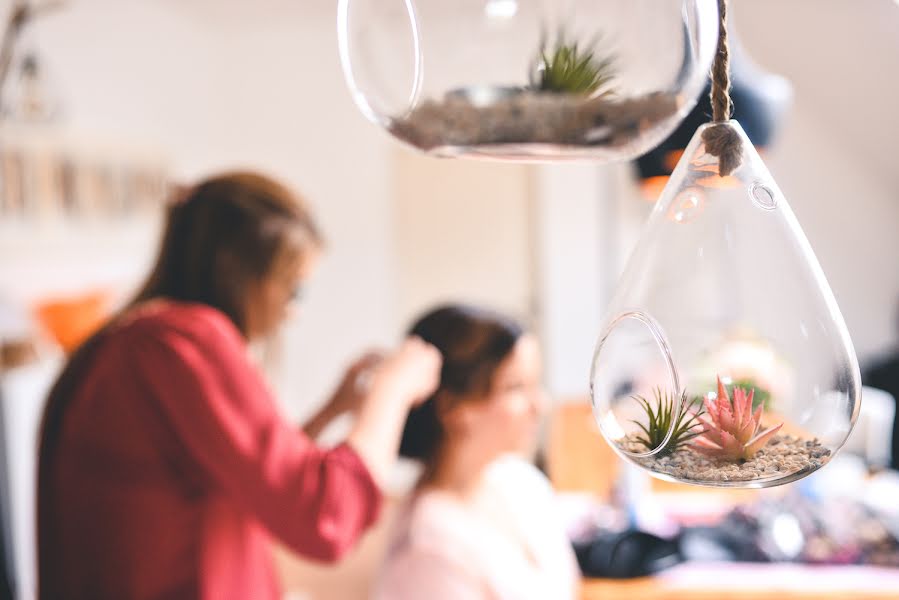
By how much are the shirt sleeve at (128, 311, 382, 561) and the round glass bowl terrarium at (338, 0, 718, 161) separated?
0.60 meters

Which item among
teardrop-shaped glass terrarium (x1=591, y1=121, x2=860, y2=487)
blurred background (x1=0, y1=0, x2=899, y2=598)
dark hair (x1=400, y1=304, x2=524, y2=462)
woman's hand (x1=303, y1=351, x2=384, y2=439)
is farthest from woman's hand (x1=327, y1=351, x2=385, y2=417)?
blurred background (x1=0, y1=0, x2=899, y2=598)

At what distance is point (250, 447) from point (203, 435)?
0.06 meters

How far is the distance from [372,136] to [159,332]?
3.36 metres

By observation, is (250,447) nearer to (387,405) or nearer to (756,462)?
(387,405)

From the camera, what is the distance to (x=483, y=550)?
4.05 feet

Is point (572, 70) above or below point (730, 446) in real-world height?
above

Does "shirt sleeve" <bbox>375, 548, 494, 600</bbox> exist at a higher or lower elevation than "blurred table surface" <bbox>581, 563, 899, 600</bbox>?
higher

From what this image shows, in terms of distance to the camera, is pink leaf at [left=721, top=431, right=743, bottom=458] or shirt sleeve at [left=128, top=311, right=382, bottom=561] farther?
shirt sleeve at [left=128, top=311, right=382, bottom=561]

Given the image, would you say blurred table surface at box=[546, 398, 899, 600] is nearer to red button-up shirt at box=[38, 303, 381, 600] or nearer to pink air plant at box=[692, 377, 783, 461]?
red button-up shirt at box=[38, 303, 381, 600]

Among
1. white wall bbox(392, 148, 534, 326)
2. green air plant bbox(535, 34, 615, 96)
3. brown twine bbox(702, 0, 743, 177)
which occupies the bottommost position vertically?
white wall bbox(392, 148, 534, 326)

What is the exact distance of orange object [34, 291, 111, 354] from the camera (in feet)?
7.75

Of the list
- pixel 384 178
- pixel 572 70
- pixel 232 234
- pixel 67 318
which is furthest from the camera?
pixel 384 178

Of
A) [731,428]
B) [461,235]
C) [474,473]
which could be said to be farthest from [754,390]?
[461,235]

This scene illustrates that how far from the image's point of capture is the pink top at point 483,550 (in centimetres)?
118
